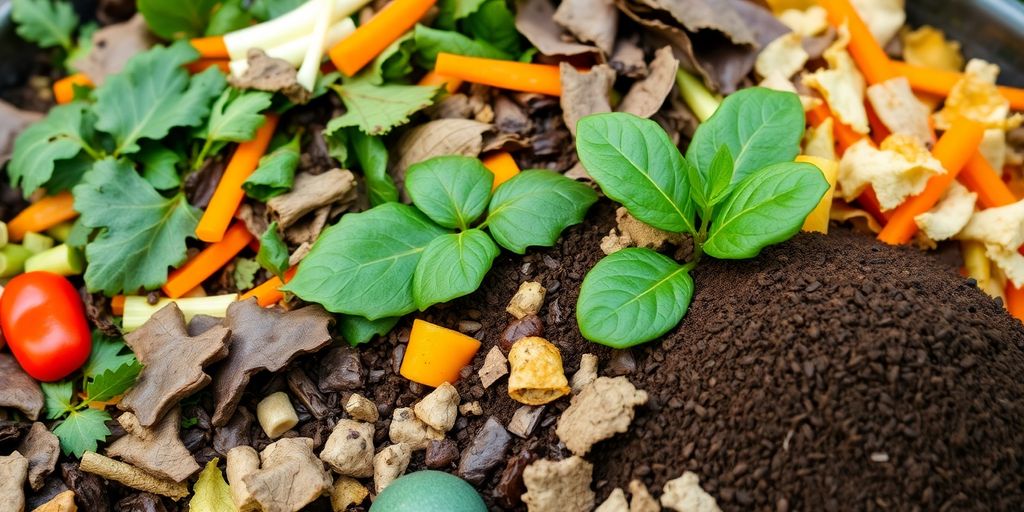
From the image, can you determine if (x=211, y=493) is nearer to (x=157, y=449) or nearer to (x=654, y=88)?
(x=157, y=449)

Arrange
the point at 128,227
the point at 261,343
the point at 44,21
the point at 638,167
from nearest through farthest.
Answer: the point at 638,167, the point at 261,343, the point at 128,227, the point at 44,21

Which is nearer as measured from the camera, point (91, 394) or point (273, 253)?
point (91, 394)

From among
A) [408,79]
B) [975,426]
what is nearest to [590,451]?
[975,426]

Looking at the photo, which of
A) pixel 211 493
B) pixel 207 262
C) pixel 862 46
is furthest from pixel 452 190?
pixel 862 46

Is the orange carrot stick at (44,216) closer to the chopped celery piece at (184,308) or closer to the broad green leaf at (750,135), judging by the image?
the chopped celery piece at (184,308)

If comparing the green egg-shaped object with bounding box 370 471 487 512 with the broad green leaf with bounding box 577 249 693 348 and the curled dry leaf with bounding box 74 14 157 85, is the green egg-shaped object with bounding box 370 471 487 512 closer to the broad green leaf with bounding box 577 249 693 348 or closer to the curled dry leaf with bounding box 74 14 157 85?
the broad green leaf with bounding box 577 249 693 348

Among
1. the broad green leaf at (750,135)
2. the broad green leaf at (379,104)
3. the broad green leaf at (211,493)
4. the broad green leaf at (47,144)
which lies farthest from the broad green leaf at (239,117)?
the broad green leaf at (750,135)
